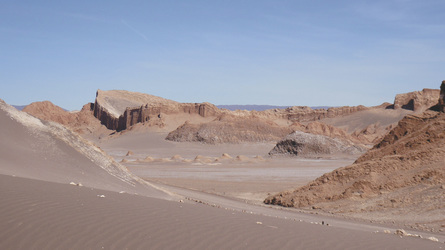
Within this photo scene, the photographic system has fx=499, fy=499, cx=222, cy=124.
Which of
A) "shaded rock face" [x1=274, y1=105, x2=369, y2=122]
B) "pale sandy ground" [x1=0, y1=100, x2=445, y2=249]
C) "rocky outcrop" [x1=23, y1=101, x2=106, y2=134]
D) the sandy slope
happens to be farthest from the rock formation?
"shaded rock face" [x1=274, y1=105, x2=369, y2=122]

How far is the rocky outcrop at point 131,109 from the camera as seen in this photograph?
86.9 metres

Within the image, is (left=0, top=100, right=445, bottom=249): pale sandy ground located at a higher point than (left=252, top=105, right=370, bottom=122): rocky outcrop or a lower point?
lower

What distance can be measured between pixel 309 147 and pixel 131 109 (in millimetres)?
48559

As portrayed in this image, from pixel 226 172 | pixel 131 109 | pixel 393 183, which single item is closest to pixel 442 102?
pixel 393 183

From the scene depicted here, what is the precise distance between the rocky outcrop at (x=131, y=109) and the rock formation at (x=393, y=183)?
2702 inches

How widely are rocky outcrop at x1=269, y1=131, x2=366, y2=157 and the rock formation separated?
107 feet

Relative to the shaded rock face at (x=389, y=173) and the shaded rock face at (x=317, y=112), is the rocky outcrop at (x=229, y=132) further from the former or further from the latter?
the shaded rock face at (x=389, y=173)

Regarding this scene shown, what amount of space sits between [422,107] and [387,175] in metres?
99.6

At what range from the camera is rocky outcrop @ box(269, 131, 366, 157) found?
4931 centimetres

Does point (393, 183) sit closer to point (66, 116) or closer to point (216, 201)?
point (216, 201)

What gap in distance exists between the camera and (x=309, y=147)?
4953cm

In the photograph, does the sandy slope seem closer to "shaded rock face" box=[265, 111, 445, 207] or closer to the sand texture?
the sand texture

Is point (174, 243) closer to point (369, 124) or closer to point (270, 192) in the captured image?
point (270, 192)

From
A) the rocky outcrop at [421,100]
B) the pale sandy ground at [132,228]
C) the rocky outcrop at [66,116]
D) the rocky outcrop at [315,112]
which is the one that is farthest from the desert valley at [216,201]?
the rocky outcrop at [315,112]
